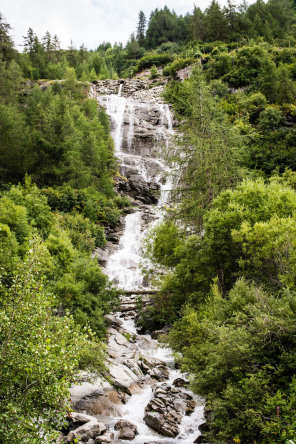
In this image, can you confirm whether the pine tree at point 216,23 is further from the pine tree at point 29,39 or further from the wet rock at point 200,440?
the wet rock at point 200,440

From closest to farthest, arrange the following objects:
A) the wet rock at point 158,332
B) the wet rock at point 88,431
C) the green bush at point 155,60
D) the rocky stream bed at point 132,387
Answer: the wet rock at point 88,431 < the rocky stream bed at point 132,387 < the wet rock at point 158,332 < the green bush at point 155,60

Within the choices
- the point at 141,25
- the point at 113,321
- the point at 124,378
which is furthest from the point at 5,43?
the point at 141,25

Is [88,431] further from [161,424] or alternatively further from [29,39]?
[29,39]

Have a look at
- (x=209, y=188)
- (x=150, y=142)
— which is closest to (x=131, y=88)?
(x=150, y=142)

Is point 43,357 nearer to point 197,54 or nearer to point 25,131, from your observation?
point 25,131

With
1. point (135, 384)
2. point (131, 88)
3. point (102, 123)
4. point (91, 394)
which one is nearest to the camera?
point (91, 394)

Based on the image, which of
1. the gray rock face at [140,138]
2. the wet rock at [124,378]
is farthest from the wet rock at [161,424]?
the gray rock face at [140,138]

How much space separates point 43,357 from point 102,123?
41.5 m

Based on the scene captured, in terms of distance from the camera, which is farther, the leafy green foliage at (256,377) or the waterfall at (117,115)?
the waterfall at (117,115)

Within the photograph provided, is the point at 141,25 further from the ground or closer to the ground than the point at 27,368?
further from the ground

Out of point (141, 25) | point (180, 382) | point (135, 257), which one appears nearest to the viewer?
point (180, 382)

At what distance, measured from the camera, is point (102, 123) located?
144ft

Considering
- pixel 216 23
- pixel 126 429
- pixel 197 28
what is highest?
pixel 197 28

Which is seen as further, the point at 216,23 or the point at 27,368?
the point at 216,23
